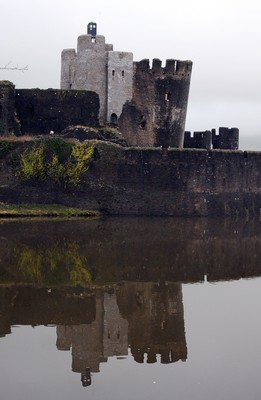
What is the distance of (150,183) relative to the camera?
119ft

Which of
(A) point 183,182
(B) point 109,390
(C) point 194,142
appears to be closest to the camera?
(B) point 109,390

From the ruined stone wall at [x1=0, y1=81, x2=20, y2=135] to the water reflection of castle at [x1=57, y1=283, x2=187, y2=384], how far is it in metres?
21.6

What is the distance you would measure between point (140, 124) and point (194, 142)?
22.2ft

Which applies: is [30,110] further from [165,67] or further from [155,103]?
[165,67]

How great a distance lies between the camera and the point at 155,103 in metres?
41.7

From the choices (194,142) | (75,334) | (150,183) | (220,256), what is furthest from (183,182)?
(75,334)

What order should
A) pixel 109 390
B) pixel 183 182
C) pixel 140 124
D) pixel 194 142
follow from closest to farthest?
1. pixel 109 390
2. pixel 183 182
3. pixel 140 124
4. pixel 194 142

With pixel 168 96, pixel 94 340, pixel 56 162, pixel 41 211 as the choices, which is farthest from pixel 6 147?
pixel 94 340

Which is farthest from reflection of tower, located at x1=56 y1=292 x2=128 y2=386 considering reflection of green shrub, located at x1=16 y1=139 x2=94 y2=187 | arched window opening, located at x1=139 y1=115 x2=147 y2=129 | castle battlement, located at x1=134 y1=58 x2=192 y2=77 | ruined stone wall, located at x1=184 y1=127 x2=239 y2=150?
ruined stone wall, located at x1=184 y1=127 x2=239 y2=150

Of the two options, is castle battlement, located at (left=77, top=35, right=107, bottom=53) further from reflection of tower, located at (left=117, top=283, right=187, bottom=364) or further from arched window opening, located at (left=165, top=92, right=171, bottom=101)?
reflection of tower, located at (left=117, top=283, right=187, bottom=364)

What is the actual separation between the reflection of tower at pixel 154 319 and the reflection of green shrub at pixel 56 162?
1719 centimetres

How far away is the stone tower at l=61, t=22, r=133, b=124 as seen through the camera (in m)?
40.1

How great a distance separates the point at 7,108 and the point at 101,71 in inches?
231

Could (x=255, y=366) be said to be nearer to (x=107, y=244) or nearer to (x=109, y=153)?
(x=107, y=244)
